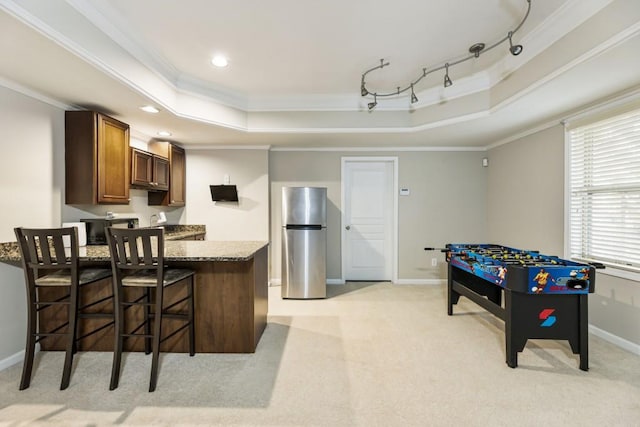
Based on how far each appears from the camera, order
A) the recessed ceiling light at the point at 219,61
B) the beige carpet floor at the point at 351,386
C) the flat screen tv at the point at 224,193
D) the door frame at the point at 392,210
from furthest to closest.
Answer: the door frame at the point at 392,210 < the flat screen tv at the point at 224,193 < the recessed ceiling light at the point at 219,61 < the beige carpet floor at the point at 351,386

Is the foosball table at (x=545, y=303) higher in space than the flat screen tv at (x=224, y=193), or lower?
lower

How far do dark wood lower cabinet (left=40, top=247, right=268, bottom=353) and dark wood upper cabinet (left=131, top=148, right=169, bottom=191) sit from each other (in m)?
1.51

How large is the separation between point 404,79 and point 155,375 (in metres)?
3.52

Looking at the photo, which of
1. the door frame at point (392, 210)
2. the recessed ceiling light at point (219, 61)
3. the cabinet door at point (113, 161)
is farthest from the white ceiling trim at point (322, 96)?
the door frame at point (392, 210)

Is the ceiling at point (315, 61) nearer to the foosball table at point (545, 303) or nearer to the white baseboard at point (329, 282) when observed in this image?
the foosball table at point (545, 303)

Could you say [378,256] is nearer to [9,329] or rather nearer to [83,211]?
[83,211]

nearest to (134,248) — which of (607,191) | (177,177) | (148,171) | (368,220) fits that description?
(148,171)

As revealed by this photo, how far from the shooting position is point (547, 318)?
2.30 meters

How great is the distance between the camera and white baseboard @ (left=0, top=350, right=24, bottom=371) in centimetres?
233

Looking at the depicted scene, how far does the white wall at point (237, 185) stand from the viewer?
15.4ft

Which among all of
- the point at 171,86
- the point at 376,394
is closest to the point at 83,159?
the point at 171,86

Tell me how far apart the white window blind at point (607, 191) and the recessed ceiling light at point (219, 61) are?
3599mm

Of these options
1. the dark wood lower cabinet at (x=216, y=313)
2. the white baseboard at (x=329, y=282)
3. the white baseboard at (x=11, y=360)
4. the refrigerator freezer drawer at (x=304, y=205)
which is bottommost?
the white baseboard at (x=11, y=360)

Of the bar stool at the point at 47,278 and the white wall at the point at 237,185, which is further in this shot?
the white wall at the point at 237,185
